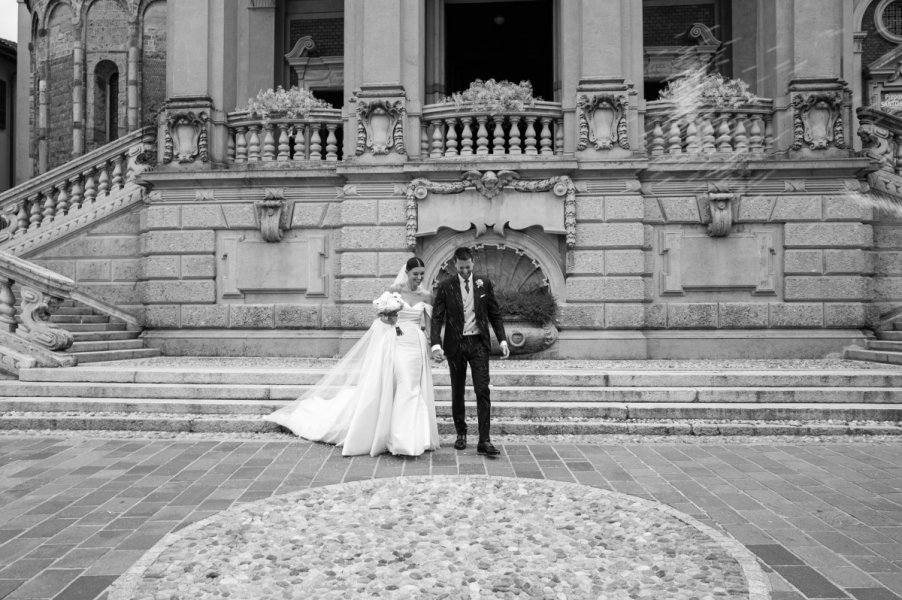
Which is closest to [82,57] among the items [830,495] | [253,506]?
[253,506]

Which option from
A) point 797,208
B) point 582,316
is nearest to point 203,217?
point 582,316

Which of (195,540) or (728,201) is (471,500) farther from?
(728,201)

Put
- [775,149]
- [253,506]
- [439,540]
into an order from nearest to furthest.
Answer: [439,540]
[253,506]
[775,149]

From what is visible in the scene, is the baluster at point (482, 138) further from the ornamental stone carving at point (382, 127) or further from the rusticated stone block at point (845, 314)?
the rusticated stone block at point (845, 314)

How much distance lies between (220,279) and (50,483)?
24.7ft

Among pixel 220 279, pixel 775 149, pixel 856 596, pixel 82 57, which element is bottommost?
pixel 856 596

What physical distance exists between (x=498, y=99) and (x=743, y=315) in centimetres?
608

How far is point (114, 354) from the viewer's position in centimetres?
1145

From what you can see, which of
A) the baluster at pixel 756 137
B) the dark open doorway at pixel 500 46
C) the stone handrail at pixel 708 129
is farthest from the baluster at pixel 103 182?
the baluster at pixel 756 137

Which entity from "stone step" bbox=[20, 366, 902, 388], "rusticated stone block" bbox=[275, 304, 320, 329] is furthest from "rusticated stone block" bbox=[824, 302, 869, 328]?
"rusticated stone block" bbox=[275, 304, 320, 329]

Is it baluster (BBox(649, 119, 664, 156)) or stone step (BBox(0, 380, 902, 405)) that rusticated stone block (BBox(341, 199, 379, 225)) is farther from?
baluster (BBox(649, 119, 664, 156))

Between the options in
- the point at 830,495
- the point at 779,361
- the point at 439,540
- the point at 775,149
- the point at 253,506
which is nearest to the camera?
the point at 439,540

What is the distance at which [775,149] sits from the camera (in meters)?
12.5

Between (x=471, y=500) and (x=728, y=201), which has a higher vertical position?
(x=728, y=201)
